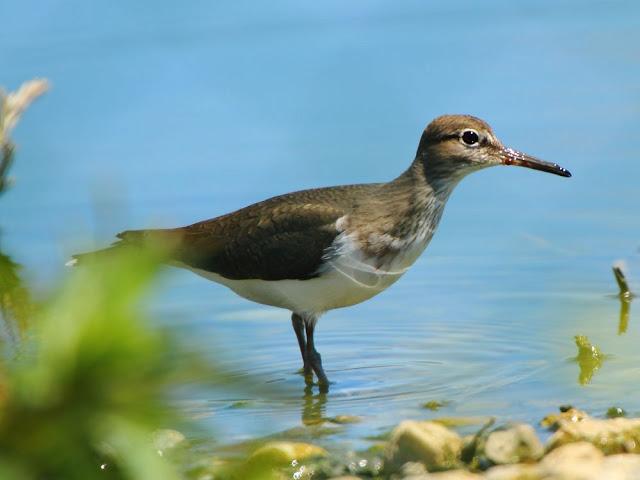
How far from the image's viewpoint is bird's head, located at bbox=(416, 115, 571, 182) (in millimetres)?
7414

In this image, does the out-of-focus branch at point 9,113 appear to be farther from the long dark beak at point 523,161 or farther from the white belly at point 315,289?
the long dark beak at point 523,161

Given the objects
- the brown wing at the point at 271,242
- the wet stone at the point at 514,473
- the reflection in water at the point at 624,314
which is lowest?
the wet stone at the point at 514,473

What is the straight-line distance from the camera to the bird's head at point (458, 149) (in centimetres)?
741

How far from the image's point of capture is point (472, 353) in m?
6.89

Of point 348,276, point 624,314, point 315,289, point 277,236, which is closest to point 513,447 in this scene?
point 348,276

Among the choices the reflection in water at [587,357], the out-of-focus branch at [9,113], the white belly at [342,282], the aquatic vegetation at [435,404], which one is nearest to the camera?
the out-of-focus branch at [9,113]

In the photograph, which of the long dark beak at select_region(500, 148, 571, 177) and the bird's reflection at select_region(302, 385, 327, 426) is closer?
the bird's reflection at select_region(302, 385, 327, 426)

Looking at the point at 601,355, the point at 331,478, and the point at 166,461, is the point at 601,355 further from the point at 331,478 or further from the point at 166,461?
the point at 166,461

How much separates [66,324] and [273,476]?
22cm

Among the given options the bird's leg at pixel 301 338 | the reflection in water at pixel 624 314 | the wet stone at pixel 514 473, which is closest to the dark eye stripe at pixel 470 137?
the reflection in water at pixel 624 314

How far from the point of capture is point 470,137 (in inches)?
292

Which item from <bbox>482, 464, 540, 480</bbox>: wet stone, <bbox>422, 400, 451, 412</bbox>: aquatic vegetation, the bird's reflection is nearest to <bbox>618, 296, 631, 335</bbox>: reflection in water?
<bbox>422, 400, 451, 412</bbox>: aquatic vegetation

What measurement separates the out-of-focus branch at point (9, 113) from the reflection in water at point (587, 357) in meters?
5.42

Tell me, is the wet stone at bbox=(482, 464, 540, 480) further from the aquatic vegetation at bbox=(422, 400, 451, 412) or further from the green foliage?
the green foliage
